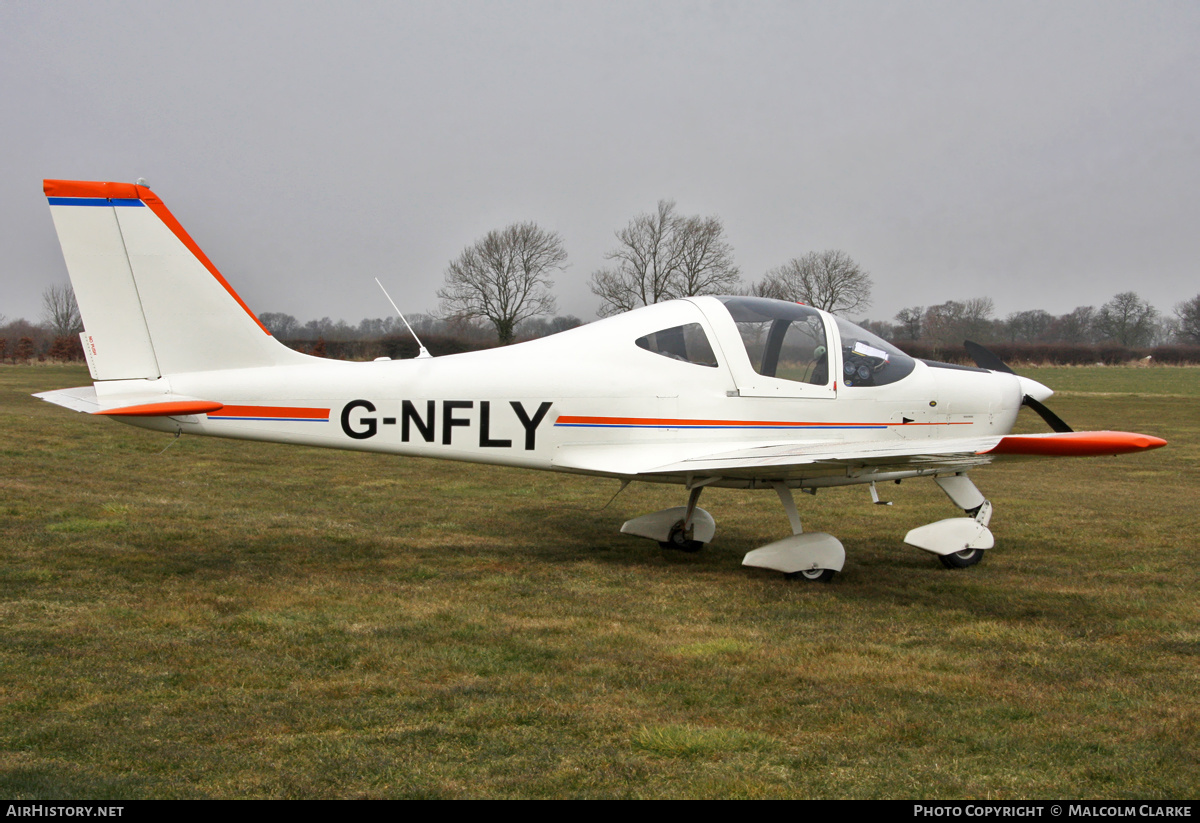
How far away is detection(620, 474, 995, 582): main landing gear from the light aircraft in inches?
0.8

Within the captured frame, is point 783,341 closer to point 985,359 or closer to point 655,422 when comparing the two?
point 655,422

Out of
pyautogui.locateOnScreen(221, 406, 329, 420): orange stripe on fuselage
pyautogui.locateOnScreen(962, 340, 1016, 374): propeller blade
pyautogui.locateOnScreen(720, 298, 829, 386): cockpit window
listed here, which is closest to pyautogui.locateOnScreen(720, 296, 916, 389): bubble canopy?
pyautogui.locateOnScreen(720, 298, 829, 386): cockpit window

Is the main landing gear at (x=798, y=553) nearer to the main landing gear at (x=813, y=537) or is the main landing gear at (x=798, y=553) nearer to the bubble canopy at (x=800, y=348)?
the main landing gear at (x=813, y=537)

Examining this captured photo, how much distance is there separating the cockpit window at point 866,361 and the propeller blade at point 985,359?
5.91 ft

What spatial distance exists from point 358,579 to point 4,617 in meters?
2.25

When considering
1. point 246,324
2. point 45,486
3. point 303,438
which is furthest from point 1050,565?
point 45,486

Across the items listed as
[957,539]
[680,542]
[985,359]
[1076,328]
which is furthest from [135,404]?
[1076,328]

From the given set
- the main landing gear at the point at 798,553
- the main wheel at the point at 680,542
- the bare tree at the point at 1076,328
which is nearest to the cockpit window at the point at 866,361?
the main landing gear at the point at 798,553

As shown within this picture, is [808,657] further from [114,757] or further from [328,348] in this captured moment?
[328,348]

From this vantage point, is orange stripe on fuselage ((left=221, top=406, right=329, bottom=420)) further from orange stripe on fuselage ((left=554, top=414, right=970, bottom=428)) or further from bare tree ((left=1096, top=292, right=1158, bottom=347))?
bare tree ((left=1096, top=292, right=1158, bottom=347))

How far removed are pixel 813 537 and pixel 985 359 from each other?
12.4 feet

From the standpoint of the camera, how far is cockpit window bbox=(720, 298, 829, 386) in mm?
7371

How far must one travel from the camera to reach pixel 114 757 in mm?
3416

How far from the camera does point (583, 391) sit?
23.9 feet
